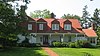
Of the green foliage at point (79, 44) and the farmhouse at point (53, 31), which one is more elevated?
the farmhouse at point (53, 31)

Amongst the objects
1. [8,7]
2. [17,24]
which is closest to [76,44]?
[17,24]

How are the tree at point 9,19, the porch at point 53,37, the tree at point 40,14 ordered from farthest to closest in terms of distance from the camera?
the tree at point 40,14
the porch at point 53,37
the tree at point 9,19

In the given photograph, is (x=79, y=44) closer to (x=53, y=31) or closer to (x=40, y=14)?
(x=53, y=31)

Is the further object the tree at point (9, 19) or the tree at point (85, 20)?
the tree at point (85, 20)

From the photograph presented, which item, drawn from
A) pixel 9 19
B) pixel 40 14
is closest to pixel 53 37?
pixel 9 19

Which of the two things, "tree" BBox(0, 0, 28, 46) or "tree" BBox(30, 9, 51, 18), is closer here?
"tree" BBox(0, 0, 28, 46)

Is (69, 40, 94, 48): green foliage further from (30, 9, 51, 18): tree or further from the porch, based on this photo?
(30, 9, 51, 18): tree

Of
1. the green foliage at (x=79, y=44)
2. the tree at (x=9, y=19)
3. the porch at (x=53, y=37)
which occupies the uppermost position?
the tree at (x=9, y=19)

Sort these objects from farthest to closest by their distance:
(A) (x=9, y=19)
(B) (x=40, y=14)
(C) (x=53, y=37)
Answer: (B) (x=40, y=14), (C) (x=53, y=37), (A) (x=9, y=19)

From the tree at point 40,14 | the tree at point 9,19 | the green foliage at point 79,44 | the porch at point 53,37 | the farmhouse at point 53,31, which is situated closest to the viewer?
the tree at point 9,19

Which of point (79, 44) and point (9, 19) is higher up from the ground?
point (9, 19)

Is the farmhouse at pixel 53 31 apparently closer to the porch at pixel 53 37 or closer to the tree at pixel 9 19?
the porch at pixel 53 37

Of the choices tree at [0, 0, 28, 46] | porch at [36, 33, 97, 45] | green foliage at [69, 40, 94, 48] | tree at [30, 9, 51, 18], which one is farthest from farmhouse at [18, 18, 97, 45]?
tree at [30, 9, 51, 18]

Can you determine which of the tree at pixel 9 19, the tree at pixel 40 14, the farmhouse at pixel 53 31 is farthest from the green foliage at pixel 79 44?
the tree at pixel 40 14
